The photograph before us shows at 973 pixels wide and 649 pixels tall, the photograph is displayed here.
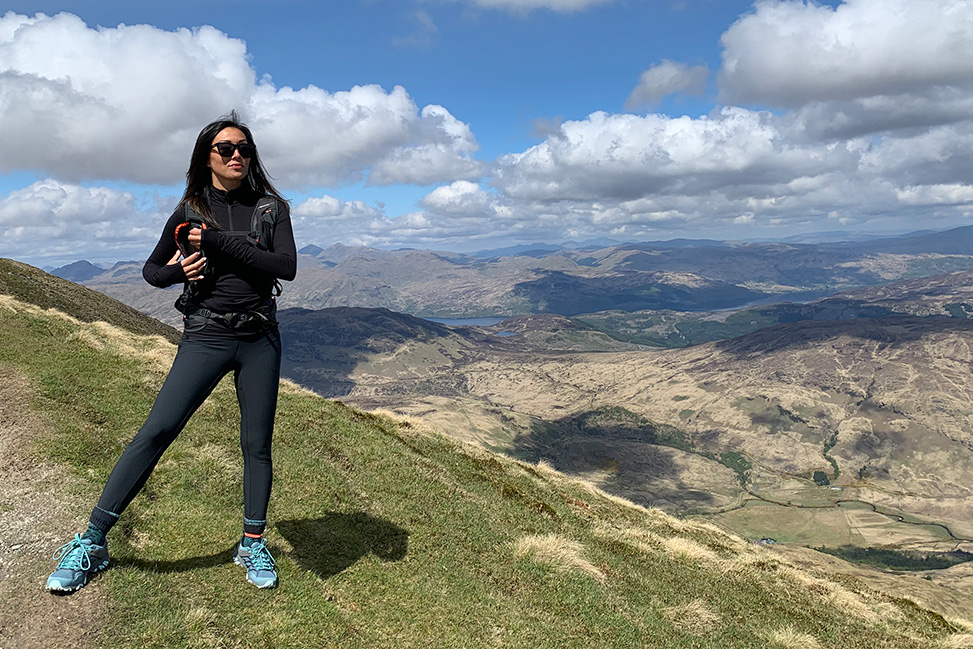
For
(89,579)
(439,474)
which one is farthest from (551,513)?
(89,579)

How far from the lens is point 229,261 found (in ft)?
24.2

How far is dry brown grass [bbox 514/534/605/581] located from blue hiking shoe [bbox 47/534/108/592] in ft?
28.8

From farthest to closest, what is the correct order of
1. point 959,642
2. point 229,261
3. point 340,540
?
1. point 959,642
2. point 340,540
3. point 229,261

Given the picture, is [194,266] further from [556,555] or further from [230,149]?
[556,555]

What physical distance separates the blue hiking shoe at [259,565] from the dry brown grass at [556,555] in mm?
6353

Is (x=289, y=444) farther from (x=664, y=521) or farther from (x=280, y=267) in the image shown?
(x=664, y=521)

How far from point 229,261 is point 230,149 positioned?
5.67 ft

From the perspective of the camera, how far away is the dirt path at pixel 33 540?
694 cm

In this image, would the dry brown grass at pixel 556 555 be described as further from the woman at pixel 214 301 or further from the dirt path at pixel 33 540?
the dirt path at pixel 33 540

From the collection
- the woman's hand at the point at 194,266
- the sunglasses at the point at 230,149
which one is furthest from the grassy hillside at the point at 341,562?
the sunglasses at the point at 230,149

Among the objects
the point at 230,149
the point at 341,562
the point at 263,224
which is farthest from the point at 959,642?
the point at 230,149

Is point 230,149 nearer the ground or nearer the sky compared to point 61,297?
nearer the sky

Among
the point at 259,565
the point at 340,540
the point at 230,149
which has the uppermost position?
the point at 230,149

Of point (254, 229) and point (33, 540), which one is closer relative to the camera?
point (254, 229)
